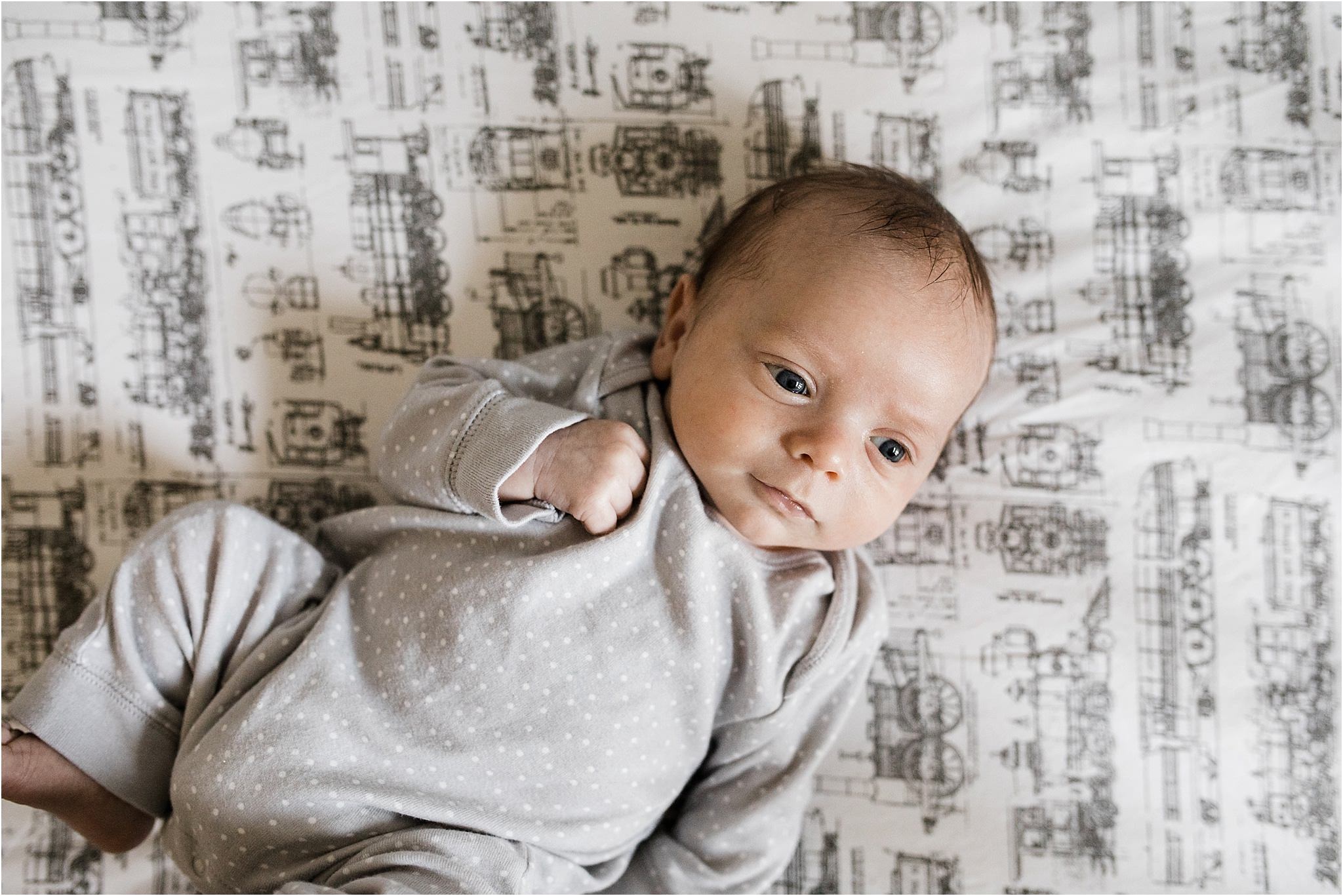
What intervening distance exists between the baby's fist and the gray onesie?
22mm

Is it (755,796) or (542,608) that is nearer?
(542,608)

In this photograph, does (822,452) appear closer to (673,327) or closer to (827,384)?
(827,384)

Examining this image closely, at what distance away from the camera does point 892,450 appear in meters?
1.06

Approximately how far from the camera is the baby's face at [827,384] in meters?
1.01

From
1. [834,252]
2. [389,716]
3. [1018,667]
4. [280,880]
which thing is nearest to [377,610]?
[389,716]

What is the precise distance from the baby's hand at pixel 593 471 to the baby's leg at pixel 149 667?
322mm

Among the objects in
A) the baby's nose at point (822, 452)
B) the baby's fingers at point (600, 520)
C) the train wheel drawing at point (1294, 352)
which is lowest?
the baby's fingers at point (600, 520)

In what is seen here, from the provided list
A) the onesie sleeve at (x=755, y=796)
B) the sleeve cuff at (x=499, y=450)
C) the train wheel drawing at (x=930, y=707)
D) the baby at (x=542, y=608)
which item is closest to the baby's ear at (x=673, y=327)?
the baby at (x=542, y=608)

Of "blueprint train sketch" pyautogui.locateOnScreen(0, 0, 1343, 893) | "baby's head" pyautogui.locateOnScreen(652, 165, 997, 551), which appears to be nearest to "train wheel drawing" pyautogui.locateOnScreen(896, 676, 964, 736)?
"blueprint train sketch" pyautogui.locateOnScreen(0, 0, 1343, 893)

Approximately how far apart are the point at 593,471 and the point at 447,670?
0.86 feet

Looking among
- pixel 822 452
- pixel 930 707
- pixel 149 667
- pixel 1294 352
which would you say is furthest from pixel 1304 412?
pixel 149 667

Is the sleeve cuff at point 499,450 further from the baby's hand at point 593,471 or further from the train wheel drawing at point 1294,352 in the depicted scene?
the train wheel drawing at point 1294,352

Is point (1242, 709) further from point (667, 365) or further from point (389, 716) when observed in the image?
point (389, 716)

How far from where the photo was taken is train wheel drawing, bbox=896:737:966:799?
1.26m
